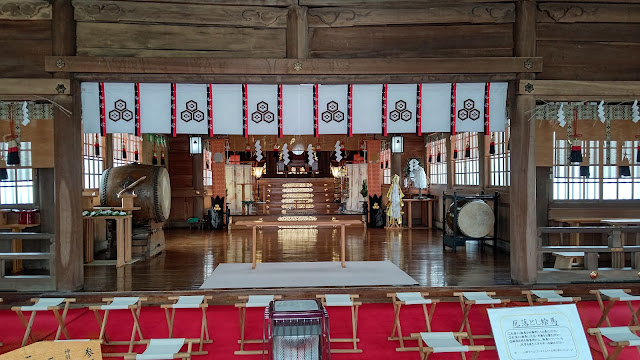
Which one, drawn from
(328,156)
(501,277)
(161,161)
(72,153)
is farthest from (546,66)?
(328,156)

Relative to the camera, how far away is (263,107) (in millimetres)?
7258

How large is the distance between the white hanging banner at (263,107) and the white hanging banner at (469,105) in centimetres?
287

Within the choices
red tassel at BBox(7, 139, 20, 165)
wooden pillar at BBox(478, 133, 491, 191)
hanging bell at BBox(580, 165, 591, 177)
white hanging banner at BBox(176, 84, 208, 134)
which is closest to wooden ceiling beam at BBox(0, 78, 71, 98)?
red tassel at BBox(7, 139, 20, 165)

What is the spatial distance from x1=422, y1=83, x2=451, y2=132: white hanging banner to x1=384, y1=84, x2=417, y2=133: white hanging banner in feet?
0.57

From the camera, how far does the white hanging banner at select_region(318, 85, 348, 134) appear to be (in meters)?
7.28

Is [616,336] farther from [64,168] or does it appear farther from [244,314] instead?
[64,168]

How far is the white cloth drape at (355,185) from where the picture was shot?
17094mm

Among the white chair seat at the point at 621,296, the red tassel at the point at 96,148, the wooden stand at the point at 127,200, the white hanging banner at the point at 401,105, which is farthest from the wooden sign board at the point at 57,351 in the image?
the red tassel at the point at 96,148

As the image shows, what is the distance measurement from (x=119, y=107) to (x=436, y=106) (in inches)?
193

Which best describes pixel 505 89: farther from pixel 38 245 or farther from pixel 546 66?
pixel 38 245

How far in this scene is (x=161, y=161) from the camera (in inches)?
585

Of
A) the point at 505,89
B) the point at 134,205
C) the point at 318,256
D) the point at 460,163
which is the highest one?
the point at 505,89

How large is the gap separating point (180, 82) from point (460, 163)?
8.41m

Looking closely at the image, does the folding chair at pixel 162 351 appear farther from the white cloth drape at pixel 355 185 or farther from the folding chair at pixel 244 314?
the white cloth drape at pixel 355 185
